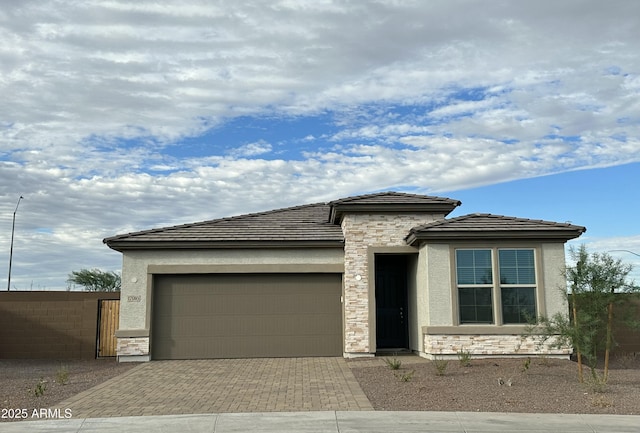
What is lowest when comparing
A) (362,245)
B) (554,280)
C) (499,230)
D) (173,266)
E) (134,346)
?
(134,346)

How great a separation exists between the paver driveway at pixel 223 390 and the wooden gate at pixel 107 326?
122 inches

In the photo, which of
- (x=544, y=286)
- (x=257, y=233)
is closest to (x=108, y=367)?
(x=257, y=233)

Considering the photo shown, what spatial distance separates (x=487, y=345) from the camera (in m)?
14.8

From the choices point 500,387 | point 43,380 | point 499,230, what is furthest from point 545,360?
point 43,380

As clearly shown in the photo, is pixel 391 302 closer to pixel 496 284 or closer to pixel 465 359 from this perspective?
pixel 496 284

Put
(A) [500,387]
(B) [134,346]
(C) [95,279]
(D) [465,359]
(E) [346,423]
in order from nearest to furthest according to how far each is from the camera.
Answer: (E) [346,423], (A) [500,387], (D) [465,359], (B) [134,346], (C) [95,279]

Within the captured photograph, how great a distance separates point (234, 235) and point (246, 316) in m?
2.27

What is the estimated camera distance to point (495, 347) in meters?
14.8

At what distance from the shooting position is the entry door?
1789 cm

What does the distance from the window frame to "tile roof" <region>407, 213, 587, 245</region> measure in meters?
0.27

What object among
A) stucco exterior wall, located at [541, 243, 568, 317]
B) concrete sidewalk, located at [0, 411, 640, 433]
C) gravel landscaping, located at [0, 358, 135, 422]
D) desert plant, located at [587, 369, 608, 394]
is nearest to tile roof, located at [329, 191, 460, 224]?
stucco exterior wall, located at [541, 243, 568, 317]

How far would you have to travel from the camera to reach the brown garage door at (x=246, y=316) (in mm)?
16641

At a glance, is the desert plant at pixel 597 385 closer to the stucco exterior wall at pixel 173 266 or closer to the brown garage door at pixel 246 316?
the brown garage door at pixel 246 316

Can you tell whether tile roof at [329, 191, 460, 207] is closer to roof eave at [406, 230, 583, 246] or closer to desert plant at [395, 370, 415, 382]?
roof eave at [406, 230, 583, 246]
